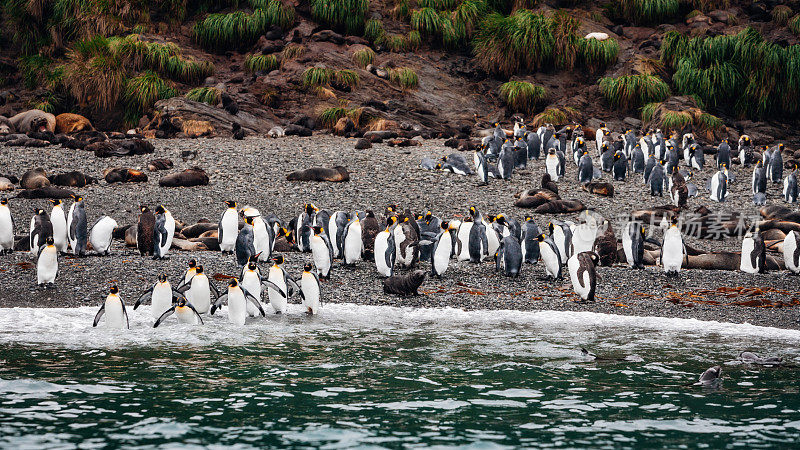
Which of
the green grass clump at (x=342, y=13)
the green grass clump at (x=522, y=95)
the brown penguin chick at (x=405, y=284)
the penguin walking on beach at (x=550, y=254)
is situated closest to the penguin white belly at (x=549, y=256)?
the penguin walking on beach at (x=550, y=254)

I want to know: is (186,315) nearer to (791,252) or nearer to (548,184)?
(791,252)

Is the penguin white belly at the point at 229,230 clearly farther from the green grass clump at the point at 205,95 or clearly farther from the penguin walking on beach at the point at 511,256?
the green grass clump at the point at 205,95

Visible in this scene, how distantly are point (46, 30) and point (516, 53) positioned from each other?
14.5 m

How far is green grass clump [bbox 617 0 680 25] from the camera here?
1026 inches

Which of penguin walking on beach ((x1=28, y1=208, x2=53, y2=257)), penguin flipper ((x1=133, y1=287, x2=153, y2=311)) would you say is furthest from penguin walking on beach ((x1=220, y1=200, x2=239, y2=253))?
penguin flipper ((x1=133, y1=287, x2=153, y2=311))

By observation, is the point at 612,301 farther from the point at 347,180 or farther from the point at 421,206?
the point at 347,180

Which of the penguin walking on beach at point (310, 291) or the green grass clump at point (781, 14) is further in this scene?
the green grass clump at point (781, 14)

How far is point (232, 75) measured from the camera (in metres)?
23.8

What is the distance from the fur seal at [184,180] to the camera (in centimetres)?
1489

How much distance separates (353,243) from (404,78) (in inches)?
547

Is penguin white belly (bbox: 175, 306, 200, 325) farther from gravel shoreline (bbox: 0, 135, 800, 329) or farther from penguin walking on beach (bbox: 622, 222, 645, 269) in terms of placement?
penguin walking on beach (bbox: 622, 222, 645, 269)

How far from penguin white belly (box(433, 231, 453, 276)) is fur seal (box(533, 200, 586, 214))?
3.92 metres

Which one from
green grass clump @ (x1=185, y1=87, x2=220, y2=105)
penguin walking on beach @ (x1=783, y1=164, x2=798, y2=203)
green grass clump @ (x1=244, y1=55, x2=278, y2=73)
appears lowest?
penguin walking on beach @ (x1=783, y1=164, x2=798, y2=203)

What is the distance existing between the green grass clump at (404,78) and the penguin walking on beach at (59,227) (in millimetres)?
14112
